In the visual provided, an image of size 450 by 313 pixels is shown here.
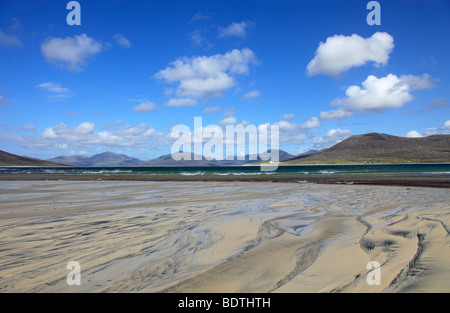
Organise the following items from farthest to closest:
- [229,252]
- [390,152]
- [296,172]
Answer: [390,152] → [296,172] → [229,252]

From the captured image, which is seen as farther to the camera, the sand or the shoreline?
the shoreline

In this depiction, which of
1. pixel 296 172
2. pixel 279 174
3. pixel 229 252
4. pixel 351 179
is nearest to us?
pixel 229 252

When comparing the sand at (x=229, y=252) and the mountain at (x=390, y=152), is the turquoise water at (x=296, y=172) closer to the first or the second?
the sand at (x=229, y=252)

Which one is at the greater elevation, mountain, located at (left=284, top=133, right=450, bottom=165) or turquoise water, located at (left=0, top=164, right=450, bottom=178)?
mountain, located at (left=284, top=133, right=450, bottom=165)

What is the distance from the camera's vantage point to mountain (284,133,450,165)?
444ft

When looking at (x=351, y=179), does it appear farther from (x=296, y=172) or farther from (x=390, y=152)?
(x=390, y=152)

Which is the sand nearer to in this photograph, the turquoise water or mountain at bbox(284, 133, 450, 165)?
the turquoise water

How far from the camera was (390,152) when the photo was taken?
154 meters

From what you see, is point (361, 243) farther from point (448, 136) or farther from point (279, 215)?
point (448, 136)

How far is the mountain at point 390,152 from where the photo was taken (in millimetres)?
135250

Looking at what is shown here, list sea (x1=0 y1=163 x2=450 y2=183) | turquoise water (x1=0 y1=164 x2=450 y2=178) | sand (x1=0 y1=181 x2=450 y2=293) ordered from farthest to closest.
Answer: turquoise water (x1=0 y1=164 x2=450 y2=178) < sea (x1=0 y1=163 x2=450 y2=183) < sand (x1=0 y1=181 x2=450 y2=293)

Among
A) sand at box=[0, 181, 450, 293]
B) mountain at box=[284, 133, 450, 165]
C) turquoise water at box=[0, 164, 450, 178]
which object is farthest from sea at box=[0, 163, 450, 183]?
mountain at box=[284, 133, 450, 165]

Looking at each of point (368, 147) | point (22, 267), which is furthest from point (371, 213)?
point (368, 147)

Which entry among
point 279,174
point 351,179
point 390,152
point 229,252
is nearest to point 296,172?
point 279,174
